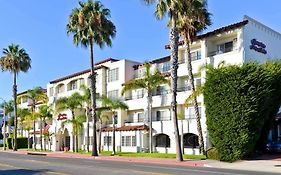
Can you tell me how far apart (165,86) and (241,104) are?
59.0 ft

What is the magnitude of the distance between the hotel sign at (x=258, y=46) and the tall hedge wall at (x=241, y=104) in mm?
8822

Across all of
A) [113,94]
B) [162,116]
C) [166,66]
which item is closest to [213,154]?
[162,116]

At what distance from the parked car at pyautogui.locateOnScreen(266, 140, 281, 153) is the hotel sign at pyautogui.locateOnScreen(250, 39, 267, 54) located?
9.69 m

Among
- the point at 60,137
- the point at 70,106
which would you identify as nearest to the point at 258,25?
the point at 70,106

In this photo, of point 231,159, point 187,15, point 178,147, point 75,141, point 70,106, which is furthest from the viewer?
point 75,141

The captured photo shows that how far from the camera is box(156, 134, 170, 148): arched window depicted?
150ft

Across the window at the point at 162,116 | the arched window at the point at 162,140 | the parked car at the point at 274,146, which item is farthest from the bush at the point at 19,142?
the parked car at the point at 274,146

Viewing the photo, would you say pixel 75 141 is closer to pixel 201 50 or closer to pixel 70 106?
pixel 70 106

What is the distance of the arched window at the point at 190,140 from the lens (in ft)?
140

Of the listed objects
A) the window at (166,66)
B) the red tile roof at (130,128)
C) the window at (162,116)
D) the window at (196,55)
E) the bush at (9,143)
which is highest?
the window at (196,55)

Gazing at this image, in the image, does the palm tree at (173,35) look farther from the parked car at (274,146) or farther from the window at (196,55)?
the window at (196,55)

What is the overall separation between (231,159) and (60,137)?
4114 centimetres

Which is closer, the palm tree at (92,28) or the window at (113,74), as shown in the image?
the palm tree at (92,28)

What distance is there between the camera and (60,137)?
65.9 metres
